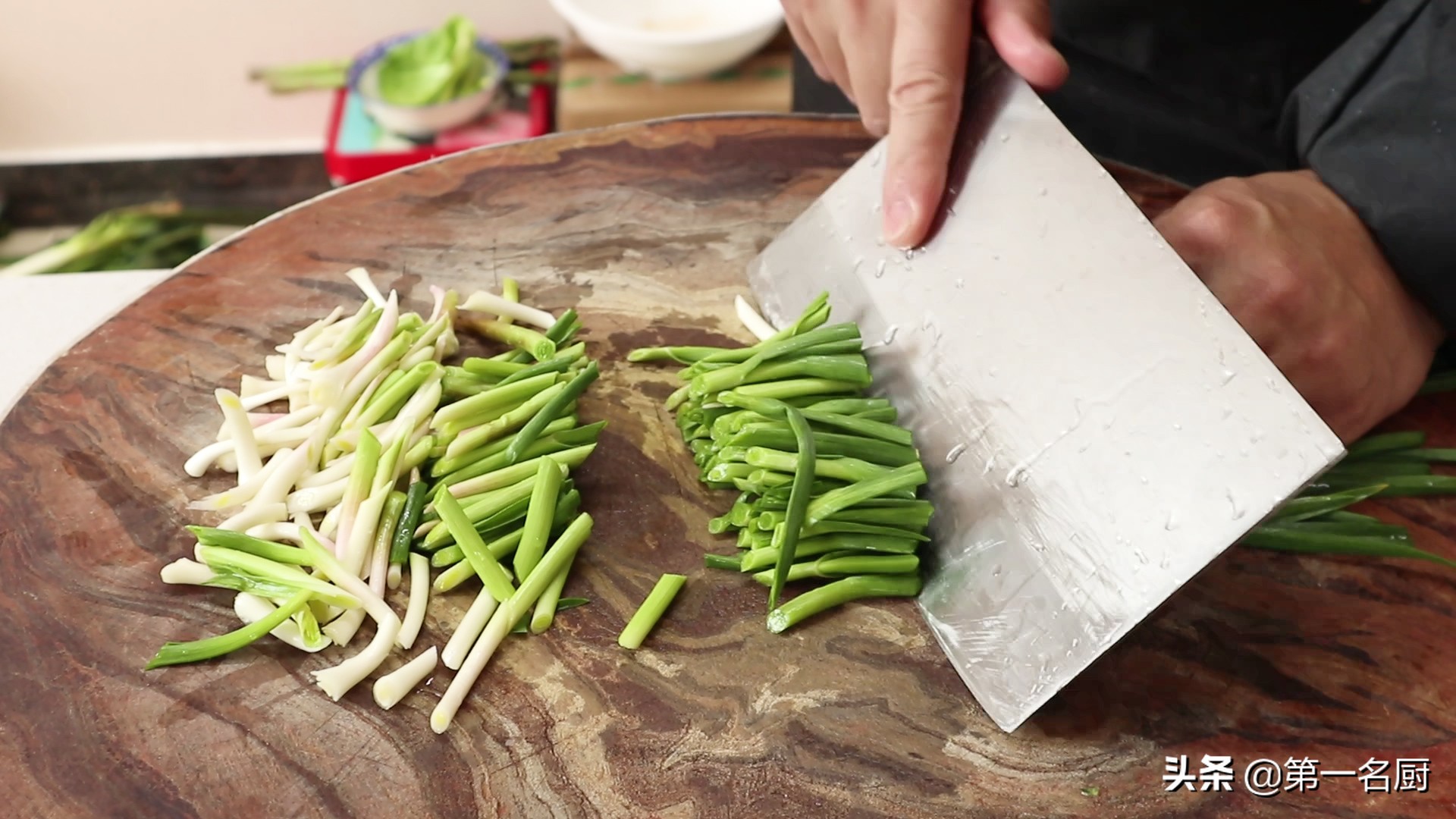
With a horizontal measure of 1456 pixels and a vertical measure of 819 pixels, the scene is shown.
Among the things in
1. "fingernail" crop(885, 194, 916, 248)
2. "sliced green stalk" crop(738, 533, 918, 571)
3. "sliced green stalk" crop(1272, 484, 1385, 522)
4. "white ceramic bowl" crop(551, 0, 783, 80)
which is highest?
"fingernail" crop(885, 194, 916, 248)

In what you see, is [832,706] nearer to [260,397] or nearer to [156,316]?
[260,397]

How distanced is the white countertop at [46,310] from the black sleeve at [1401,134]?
2065 mm

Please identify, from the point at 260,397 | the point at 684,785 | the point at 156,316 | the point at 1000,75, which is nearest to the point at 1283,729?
the point at 684,785

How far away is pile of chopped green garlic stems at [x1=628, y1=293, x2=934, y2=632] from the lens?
156cm

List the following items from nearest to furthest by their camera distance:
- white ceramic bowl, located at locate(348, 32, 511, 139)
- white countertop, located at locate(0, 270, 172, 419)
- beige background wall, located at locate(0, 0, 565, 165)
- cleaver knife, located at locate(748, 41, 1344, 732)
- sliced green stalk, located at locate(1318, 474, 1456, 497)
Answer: cleaver knife, located at locate(748, 41, 1344, 732) < sliced green stalk, located at locate(1318, 474, 1456, 497) < white countertop, located at locate(0, 270, 172, 419) < white ceramic bowl, located at locate(348, 32, 511, 139) < beige background wall, located at locate(0, 0, 565, 165)

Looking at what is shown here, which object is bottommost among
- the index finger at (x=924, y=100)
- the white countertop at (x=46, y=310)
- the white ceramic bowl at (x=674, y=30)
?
the white ceramic bowl at (x=674, y=30)

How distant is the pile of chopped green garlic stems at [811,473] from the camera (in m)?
1.56

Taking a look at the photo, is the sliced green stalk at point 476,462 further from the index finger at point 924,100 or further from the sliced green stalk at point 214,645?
the index finger at point 924,100

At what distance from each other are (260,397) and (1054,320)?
127cm

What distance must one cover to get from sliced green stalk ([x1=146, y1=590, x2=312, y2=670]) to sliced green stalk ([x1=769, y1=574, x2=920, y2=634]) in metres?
0.69

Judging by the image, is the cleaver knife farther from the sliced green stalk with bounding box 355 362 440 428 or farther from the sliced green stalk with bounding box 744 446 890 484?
the sliced green stalk with bounding box 355 362 440 428

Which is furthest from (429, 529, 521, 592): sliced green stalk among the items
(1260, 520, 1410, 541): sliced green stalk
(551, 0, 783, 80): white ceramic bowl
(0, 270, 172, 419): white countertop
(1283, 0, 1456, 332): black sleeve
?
(551, 0, 783, 80): white ceramic bowl

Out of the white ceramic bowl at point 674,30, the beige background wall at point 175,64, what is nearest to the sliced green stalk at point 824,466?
the white ceramic bowl at point 674,30

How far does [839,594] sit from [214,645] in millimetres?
867
